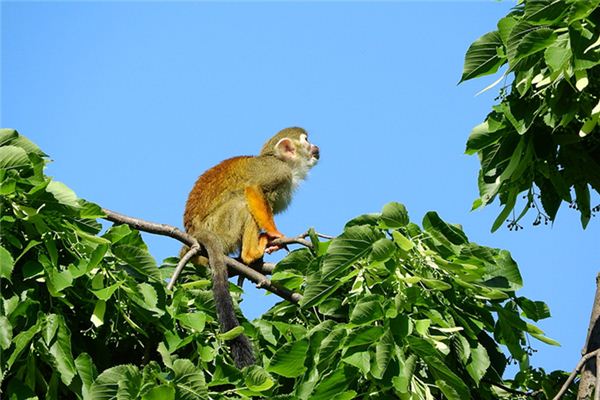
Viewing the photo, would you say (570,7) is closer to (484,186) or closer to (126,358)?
(484,186)

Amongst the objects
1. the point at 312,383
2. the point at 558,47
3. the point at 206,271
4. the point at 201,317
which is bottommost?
the point at 312,383

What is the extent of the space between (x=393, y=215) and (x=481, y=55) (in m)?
0.80

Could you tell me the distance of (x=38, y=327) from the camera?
366 centimetres

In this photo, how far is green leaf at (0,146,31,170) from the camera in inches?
155

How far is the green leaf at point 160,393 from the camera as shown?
3.52 m

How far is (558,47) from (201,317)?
1823 mm

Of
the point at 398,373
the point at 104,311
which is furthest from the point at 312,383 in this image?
the point at 104,311

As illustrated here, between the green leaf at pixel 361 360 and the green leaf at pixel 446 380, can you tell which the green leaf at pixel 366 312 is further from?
the green leaf at pixel 446 380

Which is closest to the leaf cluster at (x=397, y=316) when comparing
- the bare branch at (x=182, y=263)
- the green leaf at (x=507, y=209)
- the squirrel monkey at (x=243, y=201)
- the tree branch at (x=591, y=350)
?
the green leaf at (x=507, y=209)

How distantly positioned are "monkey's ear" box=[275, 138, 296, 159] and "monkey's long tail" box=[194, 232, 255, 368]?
2.53m

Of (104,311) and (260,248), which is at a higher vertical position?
(260,248)

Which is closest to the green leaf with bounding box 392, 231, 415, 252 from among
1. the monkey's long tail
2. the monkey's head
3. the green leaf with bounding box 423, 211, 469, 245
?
the green leaf with bounding box 423, 211, 469, 245

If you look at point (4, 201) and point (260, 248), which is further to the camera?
point (260, 248)

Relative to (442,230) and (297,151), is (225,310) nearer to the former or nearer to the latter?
(442,230)
